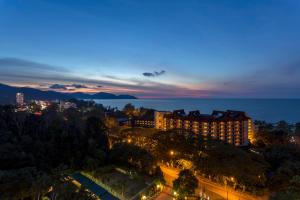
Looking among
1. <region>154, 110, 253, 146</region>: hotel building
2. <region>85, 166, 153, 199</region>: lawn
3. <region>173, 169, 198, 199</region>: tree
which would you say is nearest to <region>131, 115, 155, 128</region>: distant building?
<region>154, 110, 253, 146</region>: hotel building

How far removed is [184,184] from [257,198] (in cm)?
516

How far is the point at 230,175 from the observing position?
16.2m

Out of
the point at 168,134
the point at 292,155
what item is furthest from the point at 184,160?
the point at 292,155

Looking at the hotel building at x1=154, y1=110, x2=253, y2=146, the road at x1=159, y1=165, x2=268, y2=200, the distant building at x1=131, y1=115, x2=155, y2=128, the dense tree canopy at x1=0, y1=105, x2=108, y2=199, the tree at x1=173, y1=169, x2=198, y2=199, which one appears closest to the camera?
the dense tree canopy at x1=0, y1=105, x2=108, y2=199

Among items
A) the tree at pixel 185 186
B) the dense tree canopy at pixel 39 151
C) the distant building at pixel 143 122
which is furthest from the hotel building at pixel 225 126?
the tree at pixel 185 186

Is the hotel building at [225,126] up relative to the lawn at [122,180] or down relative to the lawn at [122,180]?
up

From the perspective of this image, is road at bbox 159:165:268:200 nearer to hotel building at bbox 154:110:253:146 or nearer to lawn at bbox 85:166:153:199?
lawn at bbox 85:166:153:199

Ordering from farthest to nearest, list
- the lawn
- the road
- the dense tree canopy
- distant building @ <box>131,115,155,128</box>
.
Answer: distant building @ <box>131,115,155,128</box>, the lawn, the road, the dense tree canopy

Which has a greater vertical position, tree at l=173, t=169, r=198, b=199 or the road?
tree at l=173, t=169, r=198, b=199

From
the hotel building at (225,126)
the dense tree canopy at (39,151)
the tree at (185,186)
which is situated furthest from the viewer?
the hotel building at (225,126)

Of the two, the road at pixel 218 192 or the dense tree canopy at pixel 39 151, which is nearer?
the dense tree canopy at pixel 39 151

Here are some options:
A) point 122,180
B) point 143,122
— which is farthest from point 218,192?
point 143,122

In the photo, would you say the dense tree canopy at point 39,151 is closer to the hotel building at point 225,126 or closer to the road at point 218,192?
the road at point 218,192

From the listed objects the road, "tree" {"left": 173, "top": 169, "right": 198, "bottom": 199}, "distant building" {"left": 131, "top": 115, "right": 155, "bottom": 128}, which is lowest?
the road
